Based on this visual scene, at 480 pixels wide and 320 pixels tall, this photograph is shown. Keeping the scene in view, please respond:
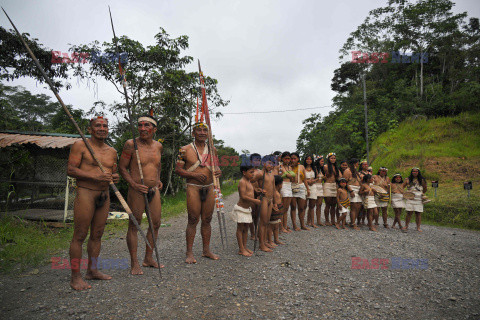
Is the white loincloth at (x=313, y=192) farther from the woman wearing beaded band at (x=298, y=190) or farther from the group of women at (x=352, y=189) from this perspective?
the woman wearing beaded band at (x=298, y=190)

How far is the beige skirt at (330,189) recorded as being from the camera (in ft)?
23.2

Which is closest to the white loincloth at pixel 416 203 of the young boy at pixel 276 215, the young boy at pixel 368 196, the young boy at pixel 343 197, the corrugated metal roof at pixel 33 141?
the young boy at pixel 368 196

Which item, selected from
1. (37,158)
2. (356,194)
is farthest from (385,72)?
(37,158)

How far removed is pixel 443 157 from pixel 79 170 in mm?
19726

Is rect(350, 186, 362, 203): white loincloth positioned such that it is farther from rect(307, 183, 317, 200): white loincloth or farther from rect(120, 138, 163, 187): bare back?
rect(120, 138, 163, 187): bare back

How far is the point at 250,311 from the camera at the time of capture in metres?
2.71

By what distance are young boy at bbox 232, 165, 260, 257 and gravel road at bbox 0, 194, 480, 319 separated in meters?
0.26

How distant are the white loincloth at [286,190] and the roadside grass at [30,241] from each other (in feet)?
12.2

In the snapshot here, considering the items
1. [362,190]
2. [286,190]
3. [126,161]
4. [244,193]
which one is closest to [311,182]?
[286,190]

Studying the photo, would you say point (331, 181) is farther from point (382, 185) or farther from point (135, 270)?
point (135, 270)

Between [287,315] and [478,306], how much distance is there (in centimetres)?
221

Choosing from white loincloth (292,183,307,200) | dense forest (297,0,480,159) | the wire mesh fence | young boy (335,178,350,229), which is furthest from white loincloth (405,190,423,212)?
dense forest (297,0,480,159)

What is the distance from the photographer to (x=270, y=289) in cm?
322

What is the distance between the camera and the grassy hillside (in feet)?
28.6
